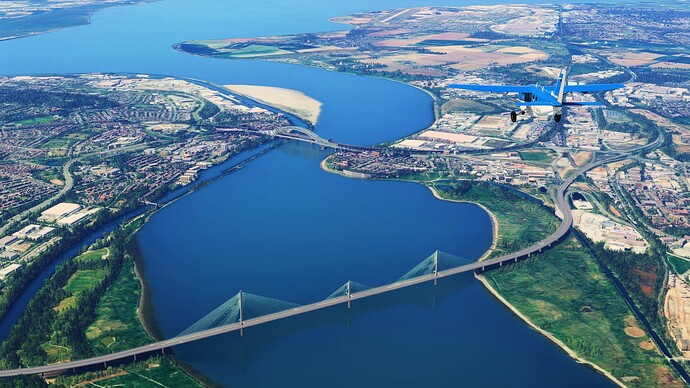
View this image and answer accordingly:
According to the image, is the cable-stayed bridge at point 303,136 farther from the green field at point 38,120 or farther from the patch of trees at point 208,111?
the green field at point 38,120

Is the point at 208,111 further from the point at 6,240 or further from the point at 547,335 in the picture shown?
the point at 547,335

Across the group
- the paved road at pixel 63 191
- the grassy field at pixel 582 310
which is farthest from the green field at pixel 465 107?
the grassy field at pixel 582 310

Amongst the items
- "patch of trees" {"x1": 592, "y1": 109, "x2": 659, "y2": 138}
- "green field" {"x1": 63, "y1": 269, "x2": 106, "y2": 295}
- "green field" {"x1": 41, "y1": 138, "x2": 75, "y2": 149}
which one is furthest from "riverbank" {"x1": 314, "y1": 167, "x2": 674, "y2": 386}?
"green field" {"x1": 41, "y1": 138, "x2": 75, "y2": 149}

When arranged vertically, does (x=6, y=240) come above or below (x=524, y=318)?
below

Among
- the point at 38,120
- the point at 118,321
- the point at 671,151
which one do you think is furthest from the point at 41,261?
the point at 671,151

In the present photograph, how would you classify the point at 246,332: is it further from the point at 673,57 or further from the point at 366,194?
the point at 673,57

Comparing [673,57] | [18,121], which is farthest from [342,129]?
[673,57]
